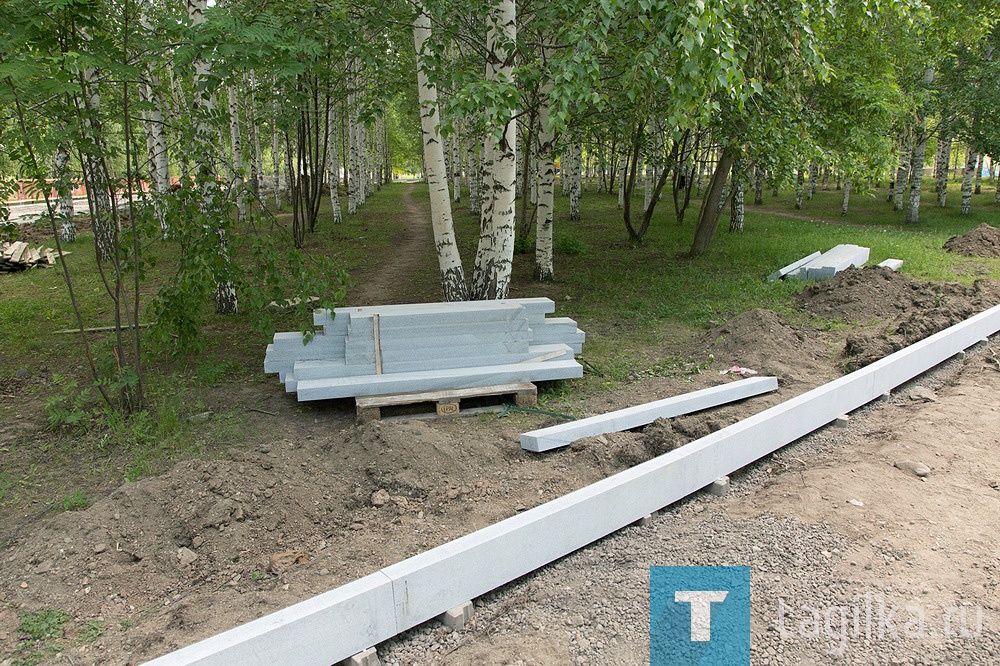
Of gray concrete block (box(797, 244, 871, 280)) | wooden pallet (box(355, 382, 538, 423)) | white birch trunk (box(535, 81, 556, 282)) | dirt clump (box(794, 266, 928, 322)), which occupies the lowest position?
wooden pallet (box(355, 382, 538, 423))

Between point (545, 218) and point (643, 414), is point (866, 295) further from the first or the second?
point (643, 414)

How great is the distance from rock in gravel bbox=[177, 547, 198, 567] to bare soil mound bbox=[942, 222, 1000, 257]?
15.4 metres

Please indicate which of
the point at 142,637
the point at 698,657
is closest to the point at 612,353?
the point at 698,657

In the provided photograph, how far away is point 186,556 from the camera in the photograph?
352cm

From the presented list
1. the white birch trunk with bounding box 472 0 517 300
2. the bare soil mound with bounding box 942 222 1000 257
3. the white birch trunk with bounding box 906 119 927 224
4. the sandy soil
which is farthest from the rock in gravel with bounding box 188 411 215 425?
the white birch trunk with bounding box 906 119 927 224

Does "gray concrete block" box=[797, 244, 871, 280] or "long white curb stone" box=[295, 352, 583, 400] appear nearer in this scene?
"long white curb stone" box=[295, 352, 583, 400]

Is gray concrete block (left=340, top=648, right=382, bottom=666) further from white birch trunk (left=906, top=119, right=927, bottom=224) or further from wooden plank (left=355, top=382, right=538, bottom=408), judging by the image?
white birch trunk (left=906, top=119, right=927, bottom=224)

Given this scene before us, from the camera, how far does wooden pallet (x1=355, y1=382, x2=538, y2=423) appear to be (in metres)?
5.36

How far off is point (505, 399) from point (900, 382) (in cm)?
379

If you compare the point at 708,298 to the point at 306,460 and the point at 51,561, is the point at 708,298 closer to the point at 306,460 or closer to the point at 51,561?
the point at 306,460

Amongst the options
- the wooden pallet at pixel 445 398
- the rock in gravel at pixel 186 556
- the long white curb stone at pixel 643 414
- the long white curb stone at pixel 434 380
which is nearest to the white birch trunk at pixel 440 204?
the long white curb stone at pixel 434 380

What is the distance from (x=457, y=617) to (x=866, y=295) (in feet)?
26.7

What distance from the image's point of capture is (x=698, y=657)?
9.01ft

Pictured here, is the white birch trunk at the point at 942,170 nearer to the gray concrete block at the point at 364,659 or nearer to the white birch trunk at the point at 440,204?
the white birch trunk at the point at 440,204
